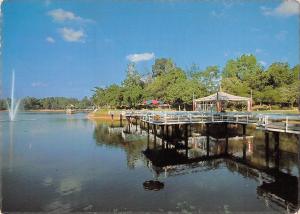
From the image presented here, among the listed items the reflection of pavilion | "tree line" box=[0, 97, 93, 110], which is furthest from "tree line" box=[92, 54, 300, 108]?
"tree line" box=[0, 97, 93, 110]

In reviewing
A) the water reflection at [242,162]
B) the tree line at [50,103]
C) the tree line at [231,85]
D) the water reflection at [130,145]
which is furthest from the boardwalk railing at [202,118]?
the tree line at [50,103]

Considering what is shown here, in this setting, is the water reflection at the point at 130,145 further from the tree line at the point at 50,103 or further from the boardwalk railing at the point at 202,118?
the tree line at the point at 50,103

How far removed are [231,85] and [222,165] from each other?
2612 cm

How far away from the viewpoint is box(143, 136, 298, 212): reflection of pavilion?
9595mm

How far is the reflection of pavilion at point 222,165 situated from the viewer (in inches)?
378

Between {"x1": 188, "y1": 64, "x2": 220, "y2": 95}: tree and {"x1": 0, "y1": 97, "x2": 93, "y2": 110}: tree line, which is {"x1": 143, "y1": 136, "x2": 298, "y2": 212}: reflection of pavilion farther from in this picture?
{"x1": 0, "y1": 97, "x2": 93, "y2": 110}: tree line

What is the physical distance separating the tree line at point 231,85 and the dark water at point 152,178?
1643cm

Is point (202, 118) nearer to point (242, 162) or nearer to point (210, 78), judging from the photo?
point (242, 162)

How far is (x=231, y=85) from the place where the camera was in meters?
38.2

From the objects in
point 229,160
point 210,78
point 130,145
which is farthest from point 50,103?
point 229,160

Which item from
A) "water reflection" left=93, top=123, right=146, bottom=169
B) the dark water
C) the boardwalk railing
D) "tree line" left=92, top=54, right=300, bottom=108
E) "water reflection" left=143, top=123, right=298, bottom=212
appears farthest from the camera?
"tree line" left=92, top=54, right=300, bottom=108

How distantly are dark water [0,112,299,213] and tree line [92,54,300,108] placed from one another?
16.4m

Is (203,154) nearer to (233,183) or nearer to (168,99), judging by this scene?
(233,183)

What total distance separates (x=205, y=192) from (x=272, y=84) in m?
29.8
